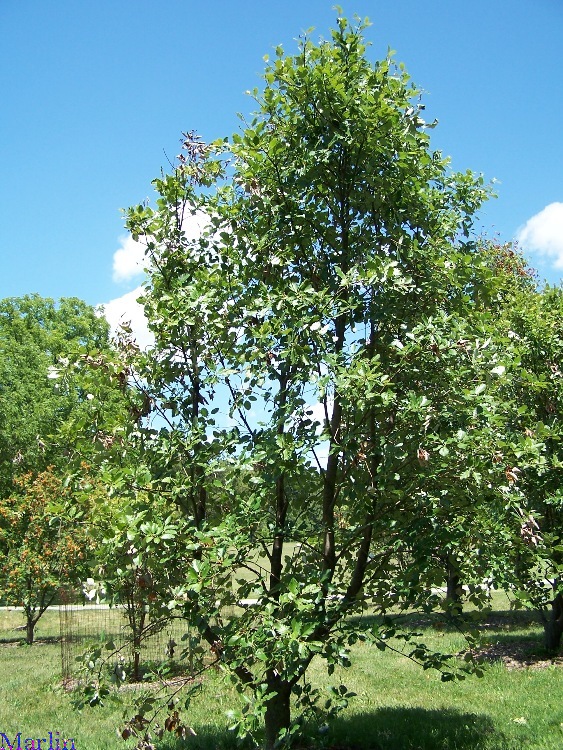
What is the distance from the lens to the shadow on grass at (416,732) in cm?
638

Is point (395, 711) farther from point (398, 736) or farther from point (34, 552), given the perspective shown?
point (34, 552)

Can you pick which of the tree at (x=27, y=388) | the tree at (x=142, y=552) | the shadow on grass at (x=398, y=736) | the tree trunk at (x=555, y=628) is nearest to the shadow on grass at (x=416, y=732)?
the shadow on grass at (x=398, y=736)

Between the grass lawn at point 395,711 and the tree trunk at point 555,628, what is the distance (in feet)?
1.74

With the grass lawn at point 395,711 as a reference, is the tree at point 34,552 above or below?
above

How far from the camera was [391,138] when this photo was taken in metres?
5.35

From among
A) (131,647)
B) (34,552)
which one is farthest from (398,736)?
(34,552)

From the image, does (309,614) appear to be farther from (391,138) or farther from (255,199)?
(391,138)

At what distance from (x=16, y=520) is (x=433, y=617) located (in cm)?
1637

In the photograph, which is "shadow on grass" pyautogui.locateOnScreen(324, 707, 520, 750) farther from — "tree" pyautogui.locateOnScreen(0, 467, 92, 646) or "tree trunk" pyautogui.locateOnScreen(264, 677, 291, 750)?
"tree" pyautogui.locateOnScreen(0, 467, 92, 646)

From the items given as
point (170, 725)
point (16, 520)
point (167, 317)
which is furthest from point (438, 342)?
point (16, 520)

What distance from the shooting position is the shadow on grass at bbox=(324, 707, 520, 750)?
6.38 metres

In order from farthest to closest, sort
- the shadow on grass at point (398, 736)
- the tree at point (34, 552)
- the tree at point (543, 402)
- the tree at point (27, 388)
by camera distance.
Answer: the tree at point (27, 388) < the tree at point (34, 552) < the tree at point (543, 402) < the shadow on grass at point (398, 736)

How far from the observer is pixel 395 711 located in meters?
7.90

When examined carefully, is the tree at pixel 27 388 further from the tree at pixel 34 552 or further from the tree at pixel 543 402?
the tree at pixel 543 402
